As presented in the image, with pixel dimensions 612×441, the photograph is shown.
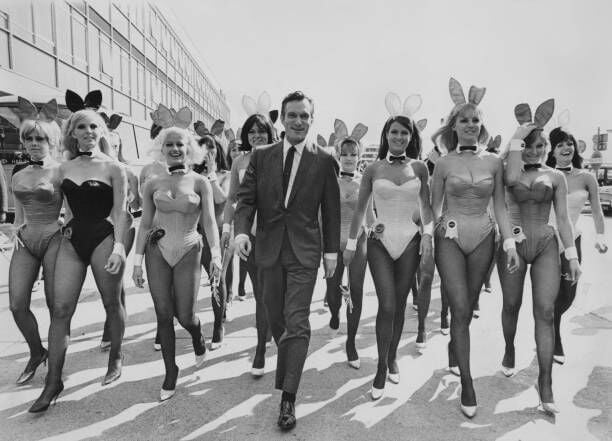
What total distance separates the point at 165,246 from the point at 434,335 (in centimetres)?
310

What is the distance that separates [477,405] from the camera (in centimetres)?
332

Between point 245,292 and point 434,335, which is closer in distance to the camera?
point 434,335

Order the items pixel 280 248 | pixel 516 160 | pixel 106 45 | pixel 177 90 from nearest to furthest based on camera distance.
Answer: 1. pixel 280 248
2. pixel 516 160
3. pixel 106 45
4. pixel 177 90

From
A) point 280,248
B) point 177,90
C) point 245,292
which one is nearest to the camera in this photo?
point 280,248

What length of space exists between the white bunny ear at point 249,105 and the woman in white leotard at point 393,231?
1.58 m

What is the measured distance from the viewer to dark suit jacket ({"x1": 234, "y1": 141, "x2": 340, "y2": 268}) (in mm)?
3221

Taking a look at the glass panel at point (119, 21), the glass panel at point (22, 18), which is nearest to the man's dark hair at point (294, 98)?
the glass panel at point (22, 18)

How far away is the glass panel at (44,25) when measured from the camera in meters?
16.9

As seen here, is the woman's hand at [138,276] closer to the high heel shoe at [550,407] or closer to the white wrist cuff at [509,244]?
the white wrist cuff at [509,244]

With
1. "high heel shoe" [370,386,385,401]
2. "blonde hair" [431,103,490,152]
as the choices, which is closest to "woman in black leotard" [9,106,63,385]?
"high heel shoe" [370,386,385,401]

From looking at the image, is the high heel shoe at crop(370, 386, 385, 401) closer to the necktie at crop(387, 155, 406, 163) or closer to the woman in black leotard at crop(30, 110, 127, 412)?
the necktie at crop(387, 155, 406, 163)

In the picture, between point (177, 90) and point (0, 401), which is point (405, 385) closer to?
point (0, 401)

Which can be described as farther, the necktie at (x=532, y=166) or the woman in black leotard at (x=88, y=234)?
the necktie at (x=532, y=166)

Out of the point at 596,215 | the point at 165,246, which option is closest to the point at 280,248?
the point at 165,246
